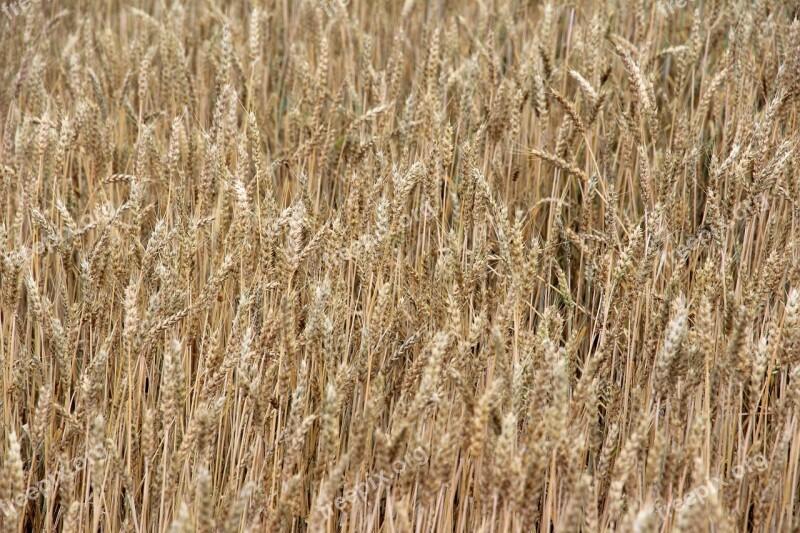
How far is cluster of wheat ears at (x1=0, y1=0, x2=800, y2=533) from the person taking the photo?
1.52 meters

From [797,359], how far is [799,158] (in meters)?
0.74

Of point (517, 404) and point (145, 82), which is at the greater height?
point (145, 82)

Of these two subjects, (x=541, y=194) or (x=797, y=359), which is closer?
(x=797, y=359)

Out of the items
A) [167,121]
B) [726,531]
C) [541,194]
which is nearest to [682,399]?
[726,531]

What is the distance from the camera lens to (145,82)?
2.70m

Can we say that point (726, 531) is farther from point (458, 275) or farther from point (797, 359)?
point (458, 275)

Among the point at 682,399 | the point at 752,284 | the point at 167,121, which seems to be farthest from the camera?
the point at 167,121

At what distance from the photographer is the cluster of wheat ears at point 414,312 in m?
1.52

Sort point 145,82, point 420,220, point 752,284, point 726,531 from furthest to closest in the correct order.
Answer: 1. point 145,82
2. point 420,220
3. point 752,284
4. point 726,531

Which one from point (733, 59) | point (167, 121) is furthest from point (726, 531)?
point (167, 121)

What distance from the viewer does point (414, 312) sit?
2.15 m

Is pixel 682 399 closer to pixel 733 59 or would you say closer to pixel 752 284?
pixel 752 284

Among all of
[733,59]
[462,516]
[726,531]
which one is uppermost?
[733,59]

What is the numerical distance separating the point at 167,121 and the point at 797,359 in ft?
7.44
